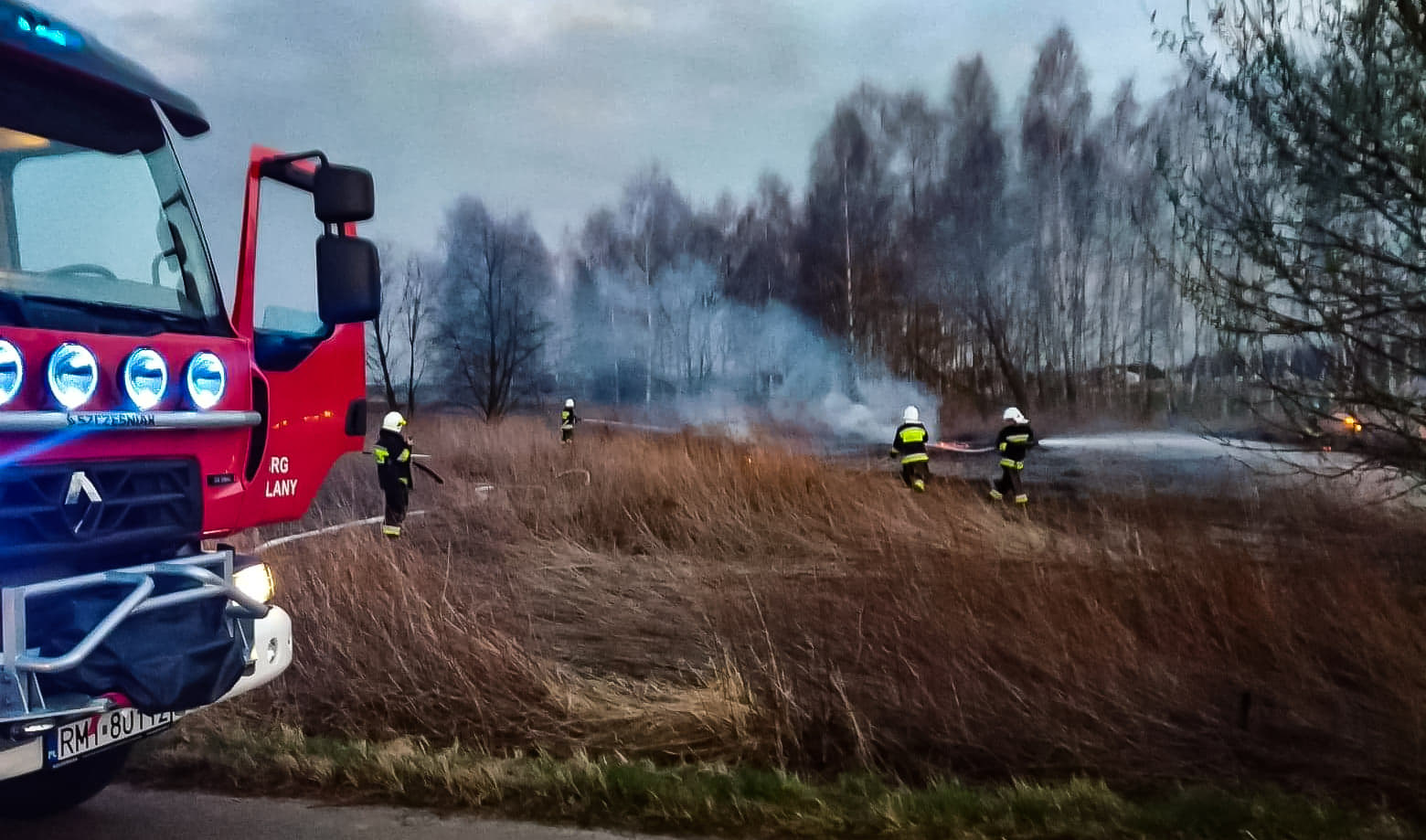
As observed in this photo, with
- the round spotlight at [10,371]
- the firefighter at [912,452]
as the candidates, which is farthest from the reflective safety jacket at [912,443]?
the round spotlight at [10,371]

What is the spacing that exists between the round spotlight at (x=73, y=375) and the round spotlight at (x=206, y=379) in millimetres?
345

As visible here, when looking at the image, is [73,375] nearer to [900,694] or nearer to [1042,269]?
[900,694]

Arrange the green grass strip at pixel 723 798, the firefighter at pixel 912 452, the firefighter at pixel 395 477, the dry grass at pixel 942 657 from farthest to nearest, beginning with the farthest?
the firefighter at pixel 912 452 → the firefighter at pixel 395 477 → the dry grass at pixel 942 657 → the green grass strip at pixel 723 798

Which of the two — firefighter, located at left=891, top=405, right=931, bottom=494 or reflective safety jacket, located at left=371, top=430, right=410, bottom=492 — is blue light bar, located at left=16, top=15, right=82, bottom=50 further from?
firefighter, located at left=891, top=405, right=931, bottom=494

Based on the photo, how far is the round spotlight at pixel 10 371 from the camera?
101 inches

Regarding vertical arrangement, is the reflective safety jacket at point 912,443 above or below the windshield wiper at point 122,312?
below

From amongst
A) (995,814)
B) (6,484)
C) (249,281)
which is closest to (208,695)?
(6,484)

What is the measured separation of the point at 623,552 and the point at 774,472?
269 centimetres

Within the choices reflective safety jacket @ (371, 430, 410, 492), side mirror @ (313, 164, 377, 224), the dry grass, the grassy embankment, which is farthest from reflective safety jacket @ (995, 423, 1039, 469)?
side mirror @ (313, 164, 377, 224)

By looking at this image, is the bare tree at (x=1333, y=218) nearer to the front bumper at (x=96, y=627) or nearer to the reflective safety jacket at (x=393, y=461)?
the front bumper at (x=96, y=627)

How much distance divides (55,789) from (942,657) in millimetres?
3609

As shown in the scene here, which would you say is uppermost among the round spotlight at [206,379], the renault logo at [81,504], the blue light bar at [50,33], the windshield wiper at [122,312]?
the blue light bar at [50,33]


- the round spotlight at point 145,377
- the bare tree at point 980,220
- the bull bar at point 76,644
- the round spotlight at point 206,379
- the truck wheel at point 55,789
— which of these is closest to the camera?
the bull bar at point 76,644

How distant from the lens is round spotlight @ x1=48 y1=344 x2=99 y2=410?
8.86 ft
